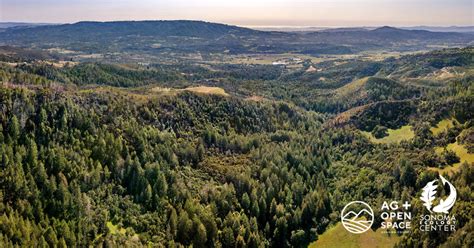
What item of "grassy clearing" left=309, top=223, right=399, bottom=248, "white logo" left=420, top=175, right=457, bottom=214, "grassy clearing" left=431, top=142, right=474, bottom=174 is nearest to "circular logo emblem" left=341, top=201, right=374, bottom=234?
"grassy clearing" left=309, top=223, right=399, bottom=248

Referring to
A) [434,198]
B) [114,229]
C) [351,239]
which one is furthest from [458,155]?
[114,229]

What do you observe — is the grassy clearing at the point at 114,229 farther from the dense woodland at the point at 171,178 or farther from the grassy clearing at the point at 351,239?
the grassy clearing at the point at 351,239

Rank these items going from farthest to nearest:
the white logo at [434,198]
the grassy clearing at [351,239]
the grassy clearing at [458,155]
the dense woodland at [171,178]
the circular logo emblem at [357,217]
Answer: the grassy clearing at [458,155], the circular logo emblem at [357,217], the grassy clearing at [351,239], the white logo at [434,198], the dense woodland at [171,178]

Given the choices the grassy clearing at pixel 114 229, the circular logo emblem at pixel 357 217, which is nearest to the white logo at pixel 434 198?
the circular logo emblem at pixel 357 217

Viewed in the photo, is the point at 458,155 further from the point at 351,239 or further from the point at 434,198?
the point at 351,239

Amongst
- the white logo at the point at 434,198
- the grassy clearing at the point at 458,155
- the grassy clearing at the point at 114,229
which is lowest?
the grassy clearing at the point at 114,229

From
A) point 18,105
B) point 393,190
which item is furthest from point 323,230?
point 18,105
